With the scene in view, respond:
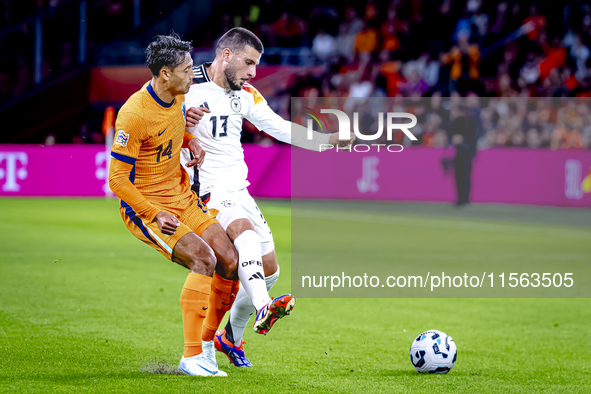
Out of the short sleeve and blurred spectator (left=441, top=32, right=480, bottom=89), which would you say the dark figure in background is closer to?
blurred spectator (left=441, top=32, right=480, bottom=89)

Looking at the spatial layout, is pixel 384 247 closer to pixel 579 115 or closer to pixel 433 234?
pixel 433 234

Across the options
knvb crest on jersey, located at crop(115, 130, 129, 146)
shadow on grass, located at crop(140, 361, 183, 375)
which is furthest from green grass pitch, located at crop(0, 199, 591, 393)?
knvb crest on jersey, located at crop(115, 130, 129, 146)

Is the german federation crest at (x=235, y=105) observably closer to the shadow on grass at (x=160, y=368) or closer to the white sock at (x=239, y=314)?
the white sock at (x=239, y=314)

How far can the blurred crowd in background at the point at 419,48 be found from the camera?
17484 mm

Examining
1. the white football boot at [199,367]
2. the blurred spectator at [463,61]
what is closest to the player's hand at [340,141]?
the white football boot at [199,367]

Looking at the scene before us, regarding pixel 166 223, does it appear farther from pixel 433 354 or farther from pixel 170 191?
pixel 433 354

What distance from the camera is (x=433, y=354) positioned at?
496 cm

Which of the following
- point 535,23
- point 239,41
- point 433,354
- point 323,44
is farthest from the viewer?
point 323,44

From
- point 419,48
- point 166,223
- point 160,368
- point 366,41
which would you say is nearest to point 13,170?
point 366,41

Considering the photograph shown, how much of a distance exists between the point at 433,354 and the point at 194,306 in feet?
4.74

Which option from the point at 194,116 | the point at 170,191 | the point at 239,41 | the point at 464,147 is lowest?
the point at 170,191

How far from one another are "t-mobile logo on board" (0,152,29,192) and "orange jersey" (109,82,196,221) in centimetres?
1524

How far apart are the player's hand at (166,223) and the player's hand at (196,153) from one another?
0.46 m

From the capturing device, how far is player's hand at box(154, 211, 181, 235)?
4.54 m
